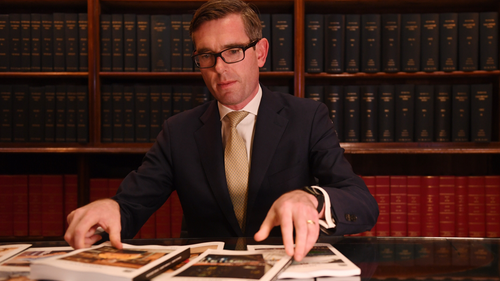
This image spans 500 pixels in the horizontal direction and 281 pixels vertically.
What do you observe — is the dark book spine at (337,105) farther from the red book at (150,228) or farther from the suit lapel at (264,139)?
the red book at (150,228)

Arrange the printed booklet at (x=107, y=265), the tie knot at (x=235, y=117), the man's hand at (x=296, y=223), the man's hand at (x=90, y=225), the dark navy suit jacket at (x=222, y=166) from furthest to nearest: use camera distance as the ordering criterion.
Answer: the tie knot at (x=235, y=117), the dark navy suit jacket at (x=222, y=166), the man's hand at (x=90, y=225), the man's hand at (x=296, y=223), the printed booklet at (x=107, y=265)

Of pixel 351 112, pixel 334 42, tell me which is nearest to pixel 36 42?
pixel 334 42

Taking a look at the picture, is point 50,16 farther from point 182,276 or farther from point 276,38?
point 182,276

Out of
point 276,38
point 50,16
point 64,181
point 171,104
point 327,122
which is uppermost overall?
point 50,16

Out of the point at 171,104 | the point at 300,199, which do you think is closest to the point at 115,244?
the point at 300,199

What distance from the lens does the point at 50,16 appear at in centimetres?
202

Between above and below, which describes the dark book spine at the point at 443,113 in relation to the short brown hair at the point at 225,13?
below

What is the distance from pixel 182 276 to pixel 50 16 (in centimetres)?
194

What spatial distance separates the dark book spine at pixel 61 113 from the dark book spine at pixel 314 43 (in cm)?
133

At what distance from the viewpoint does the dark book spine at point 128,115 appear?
2.05 meters

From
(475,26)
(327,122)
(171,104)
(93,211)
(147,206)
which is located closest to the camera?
(93,211)

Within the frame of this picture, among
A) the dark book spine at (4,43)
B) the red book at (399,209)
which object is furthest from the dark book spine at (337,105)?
the dark book spine at (4,43)

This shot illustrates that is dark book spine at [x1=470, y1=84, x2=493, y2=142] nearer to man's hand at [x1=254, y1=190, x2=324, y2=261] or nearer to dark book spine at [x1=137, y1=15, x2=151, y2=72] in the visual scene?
man's hand at [x1=254, y1=190, x2=324, y2=261]

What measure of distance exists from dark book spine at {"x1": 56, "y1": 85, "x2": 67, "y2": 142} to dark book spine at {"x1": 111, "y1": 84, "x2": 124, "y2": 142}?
0.26 metres
